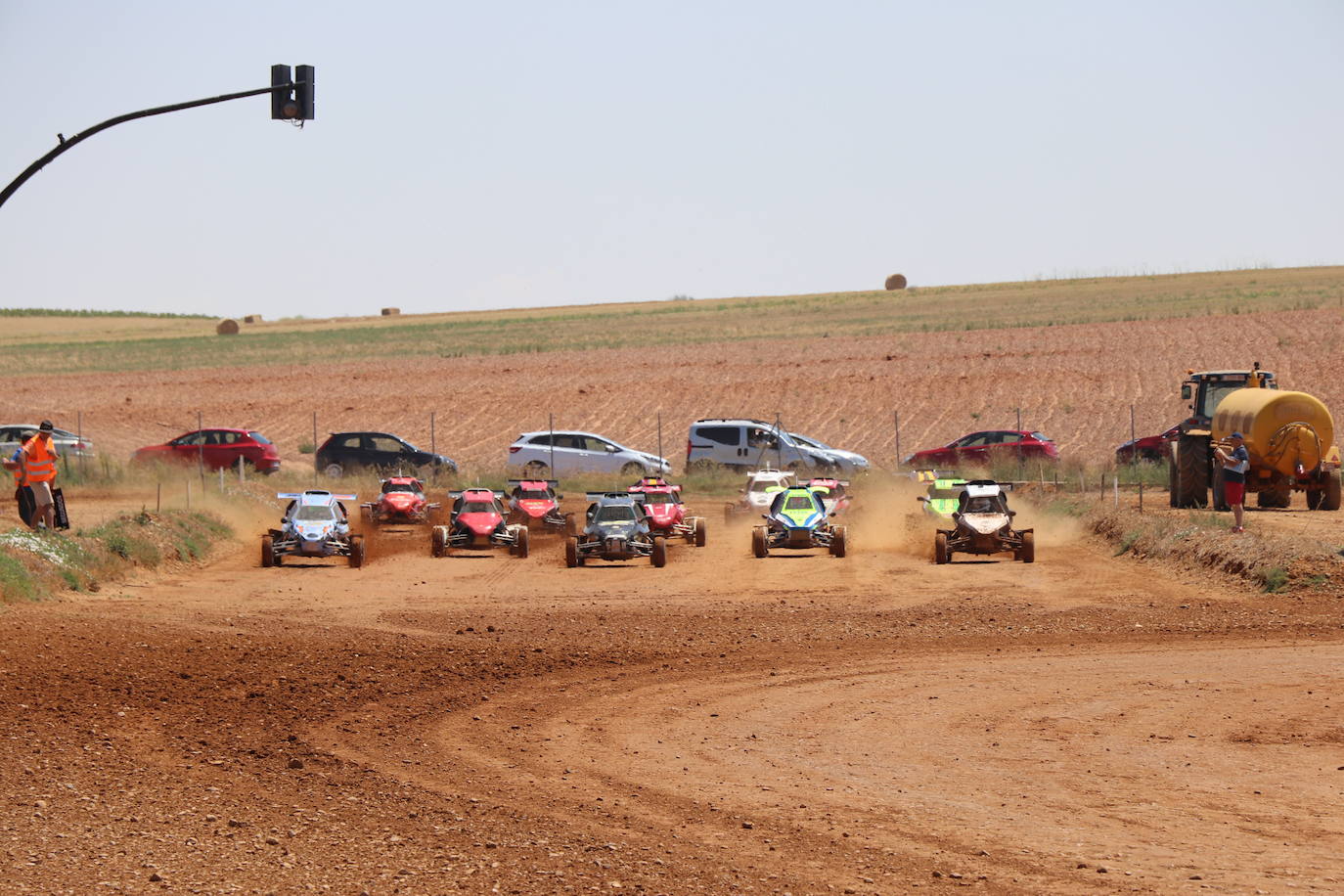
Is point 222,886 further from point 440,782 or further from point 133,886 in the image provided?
point 440,782

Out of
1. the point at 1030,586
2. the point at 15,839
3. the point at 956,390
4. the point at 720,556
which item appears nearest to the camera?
the point at 15,839

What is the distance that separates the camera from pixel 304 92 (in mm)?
20156

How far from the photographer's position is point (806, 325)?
8588 cm

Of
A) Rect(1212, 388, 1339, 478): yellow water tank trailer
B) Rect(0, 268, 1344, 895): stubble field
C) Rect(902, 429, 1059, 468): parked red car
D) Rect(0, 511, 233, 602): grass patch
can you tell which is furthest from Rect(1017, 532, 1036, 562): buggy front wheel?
Rect(902, 429, 1059, 468): parked red car

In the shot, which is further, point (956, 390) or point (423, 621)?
point (956, 390)

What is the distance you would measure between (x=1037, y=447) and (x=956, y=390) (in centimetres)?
1388

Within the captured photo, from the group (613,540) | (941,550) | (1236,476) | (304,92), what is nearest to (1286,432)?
(1236,476)

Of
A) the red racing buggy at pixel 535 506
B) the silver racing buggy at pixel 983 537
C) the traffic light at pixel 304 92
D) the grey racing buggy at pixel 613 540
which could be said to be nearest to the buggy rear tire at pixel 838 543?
the silver racing buggy at pixel 983 537

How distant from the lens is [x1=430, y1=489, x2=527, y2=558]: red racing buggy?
28844 millimetres

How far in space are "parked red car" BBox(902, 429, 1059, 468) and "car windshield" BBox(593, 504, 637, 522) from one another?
60.5ft

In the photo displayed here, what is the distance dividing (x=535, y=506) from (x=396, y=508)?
9.75 feet

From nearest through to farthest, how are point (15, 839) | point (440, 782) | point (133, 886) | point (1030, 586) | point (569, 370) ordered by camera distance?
point (133, 886), point (15, 839), point (440, 782), point (1030, 586), point (569, 370)

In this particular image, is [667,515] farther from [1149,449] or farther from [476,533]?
[1149,449]

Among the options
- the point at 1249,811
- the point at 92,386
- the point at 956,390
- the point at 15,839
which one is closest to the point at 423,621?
the point at 15,839
